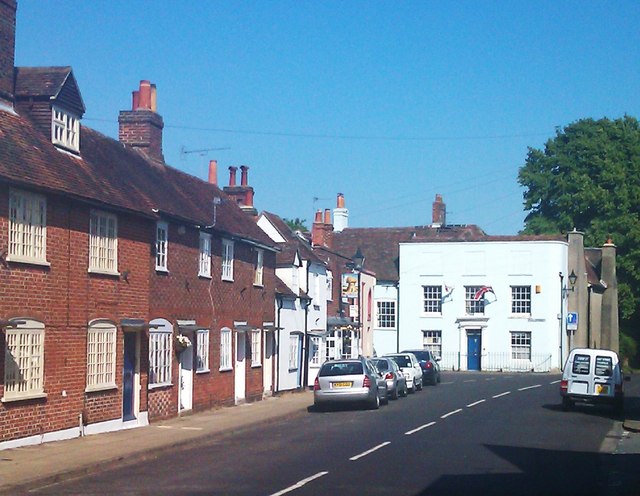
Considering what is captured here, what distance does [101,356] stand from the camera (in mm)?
22547

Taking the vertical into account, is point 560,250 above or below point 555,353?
above

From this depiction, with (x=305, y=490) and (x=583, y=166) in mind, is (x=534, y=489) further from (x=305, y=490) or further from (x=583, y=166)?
(x=583, y=166)

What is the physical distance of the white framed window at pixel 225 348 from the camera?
101 feet

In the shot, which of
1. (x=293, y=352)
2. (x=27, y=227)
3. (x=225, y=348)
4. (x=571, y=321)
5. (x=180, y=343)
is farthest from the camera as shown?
Answer: (x=571, y=321)

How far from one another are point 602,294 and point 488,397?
37.3 metres

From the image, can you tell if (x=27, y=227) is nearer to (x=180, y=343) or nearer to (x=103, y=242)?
(x=103, y=242)

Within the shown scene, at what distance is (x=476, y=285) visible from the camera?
63.7m

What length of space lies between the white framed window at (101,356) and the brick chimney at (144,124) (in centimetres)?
899

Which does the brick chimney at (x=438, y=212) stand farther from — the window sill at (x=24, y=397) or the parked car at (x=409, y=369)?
the window sill at (x=24, y=397)

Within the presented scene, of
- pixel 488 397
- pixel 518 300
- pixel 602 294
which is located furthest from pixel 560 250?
pixel 488 397

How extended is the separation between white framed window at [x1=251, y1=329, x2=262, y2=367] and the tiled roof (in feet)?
10.3

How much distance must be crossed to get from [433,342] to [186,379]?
38.4 metres

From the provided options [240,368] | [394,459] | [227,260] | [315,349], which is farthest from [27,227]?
[315,349]

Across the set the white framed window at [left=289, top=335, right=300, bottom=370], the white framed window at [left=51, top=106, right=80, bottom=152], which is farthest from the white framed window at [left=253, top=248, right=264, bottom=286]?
the white framed window at [left=51, top=106, right=80, bottom=152]
